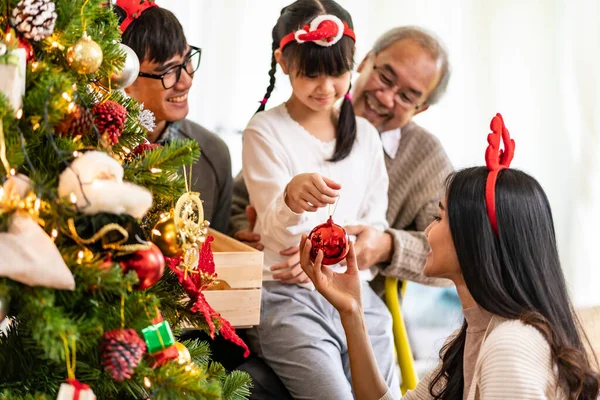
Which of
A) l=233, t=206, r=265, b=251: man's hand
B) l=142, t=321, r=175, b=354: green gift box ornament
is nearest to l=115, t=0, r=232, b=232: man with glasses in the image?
l=233, t=206, r=265, b=251: man's hand

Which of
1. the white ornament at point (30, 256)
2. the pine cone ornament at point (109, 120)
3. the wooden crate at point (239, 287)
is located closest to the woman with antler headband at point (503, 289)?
the wooden crate at point (239, 287)

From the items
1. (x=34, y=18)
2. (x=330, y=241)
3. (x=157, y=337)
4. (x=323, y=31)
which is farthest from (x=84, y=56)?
(x=323, y=31)

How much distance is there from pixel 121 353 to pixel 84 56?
34 centimetres

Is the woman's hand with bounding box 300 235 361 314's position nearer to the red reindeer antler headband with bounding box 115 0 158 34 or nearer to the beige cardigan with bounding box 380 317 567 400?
the beige cardigan with bounding box 380 317 567 400

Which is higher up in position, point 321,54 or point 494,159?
point 321,54

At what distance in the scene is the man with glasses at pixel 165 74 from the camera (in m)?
1.58

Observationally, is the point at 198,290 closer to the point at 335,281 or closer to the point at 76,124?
the point at 76,124

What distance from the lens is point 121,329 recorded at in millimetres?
856

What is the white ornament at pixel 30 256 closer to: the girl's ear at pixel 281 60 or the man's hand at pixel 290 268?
the man's hand at pixel 290 268

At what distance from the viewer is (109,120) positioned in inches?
37.5

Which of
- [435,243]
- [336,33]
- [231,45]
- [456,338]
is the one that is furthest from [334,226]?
[231,45]

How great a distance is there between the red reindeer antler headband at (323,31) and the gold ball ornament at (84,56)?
84 centimetres

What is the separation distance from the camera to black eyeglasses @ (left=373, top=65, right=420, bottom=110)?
2.12 meters

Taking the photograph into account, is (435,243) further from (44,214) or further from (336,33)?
(44,214)
